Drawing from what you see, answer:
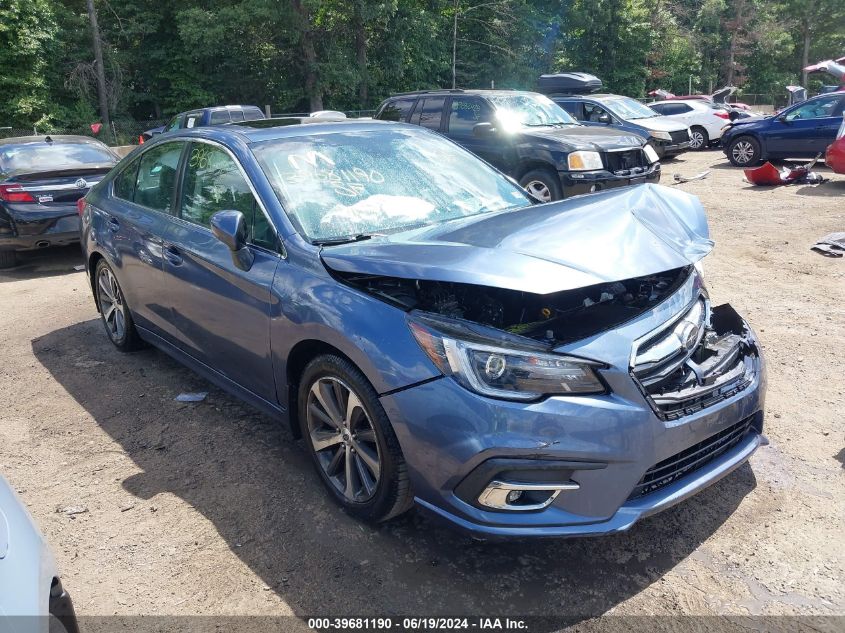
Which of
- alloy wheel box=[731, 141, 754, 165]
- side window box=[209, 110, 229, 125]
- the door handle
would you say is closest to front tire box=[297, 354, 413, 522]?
the door handle

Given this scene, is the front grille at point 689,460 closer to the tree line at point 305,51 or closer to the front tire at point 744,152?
the front tire at point 744,152

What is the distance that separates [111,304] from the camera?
5441mm

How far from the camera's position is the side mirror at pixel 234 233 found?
3.37 meters

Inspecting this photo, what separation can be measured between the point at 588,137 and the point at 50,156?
7.24m

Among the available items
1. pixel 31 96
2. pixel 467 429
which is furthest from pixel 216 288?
pixel 31 96

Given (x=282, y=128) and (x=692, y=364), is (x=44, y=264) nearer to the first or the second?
(x=282, y=128)

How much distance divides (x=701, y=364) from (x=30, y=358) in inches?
202

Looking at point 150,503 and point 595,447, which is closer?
point 595,447

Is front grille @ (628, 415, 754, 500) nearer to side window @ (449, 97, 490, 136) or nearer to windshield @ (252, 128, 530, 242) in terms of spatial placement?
windshield @ (252, 128, 530, 242)

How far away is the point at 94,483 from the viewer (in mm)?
3645

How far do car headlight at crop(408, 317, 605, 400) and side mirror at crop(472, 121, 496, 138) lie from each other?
24.9 feet

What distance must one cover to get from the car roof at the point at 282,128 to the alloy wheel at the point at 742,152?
13.3m

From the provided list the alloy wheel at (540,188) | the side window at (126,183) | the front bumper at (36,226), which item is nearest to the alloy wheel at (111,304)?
the side window at (126,183)

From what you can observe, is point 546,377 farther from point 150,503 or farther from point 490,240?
point 150,503
